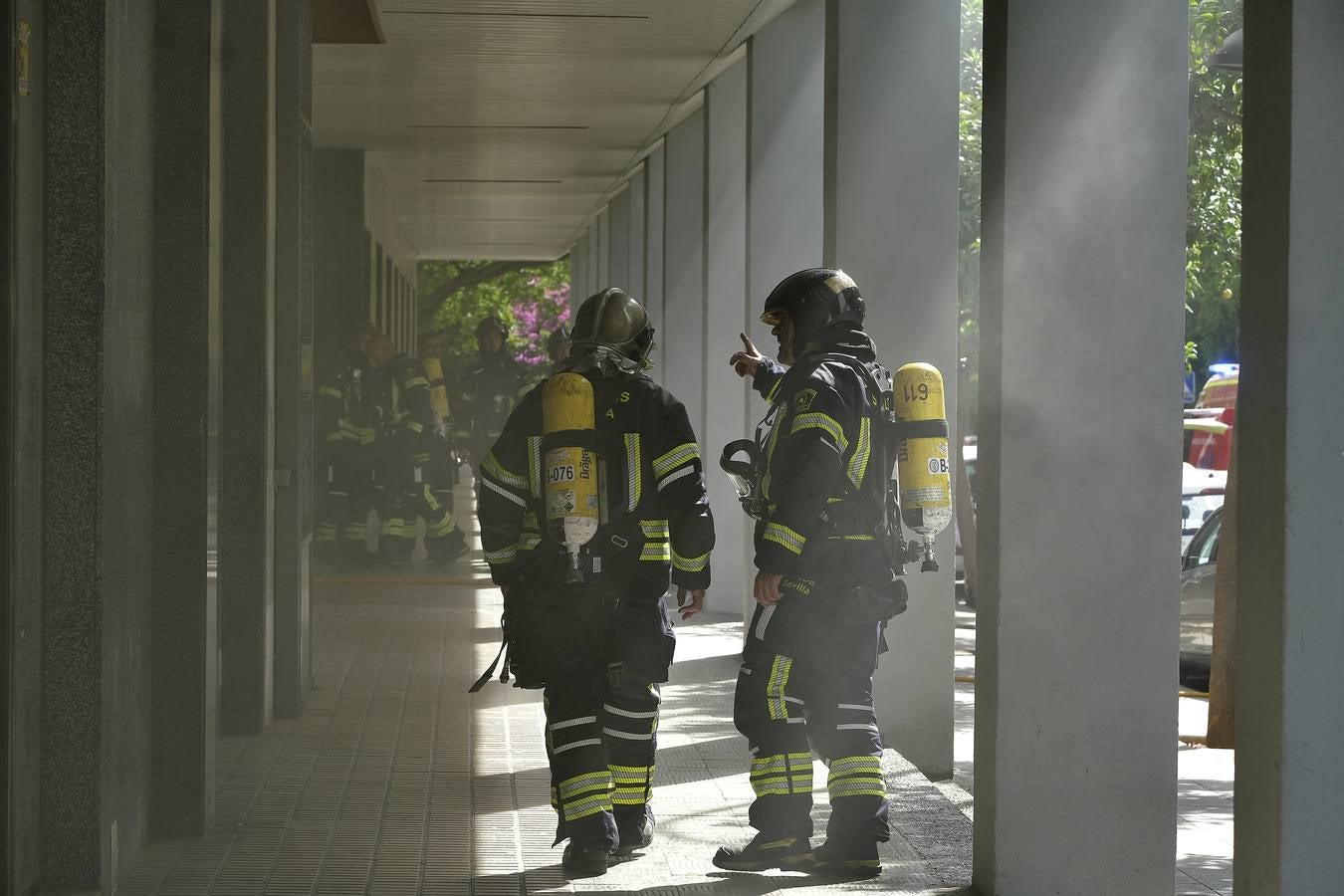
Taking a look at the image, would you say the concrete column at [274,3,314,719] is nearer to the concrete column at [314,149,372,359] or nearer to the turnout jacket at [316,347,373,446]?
the turnout jacket at [316,347,373,446]

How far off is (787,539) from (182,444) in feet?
7.25

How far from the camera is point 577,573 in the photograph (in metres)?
5.41

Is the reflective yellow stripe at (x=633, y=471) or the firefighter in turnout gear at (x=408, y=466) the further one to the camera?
the firefighter in turnout gear at (x=408, y=466)

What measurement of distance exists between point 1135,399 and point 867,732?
1369 millimetres

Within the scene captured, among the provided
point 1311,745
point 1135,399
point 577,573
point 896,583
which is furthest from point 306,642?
point 1311,745

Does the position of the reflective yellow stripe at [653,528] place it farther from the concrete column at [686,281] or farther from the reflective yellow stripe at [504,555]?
the concrete column at [686,281]

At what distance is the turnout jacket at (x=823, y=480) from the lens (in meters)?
5.29

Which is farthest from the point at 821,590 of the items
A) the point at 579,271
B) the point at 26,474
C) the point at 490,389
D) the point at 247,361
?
the point at 579,271

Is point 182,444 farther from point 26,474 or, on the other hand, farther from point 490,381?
point 490,381

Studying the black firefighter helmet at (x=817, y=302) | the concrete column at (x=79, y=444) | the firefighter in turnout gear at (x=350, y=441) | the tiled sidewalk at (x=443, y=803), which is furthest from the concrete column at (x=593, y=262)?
the concrete column at (x=79, y=444)

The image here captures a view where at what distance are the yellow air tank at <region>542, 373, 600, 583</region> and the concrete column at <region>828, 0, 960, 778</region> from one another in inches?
106

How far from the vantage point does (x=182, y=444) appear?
19.6ft

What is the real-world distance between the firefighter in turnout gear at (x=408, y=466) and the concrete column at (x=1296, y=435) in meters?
11.8

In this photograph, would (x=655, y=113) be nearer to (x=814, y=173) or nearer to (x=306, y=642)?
(x=814, y=173)
